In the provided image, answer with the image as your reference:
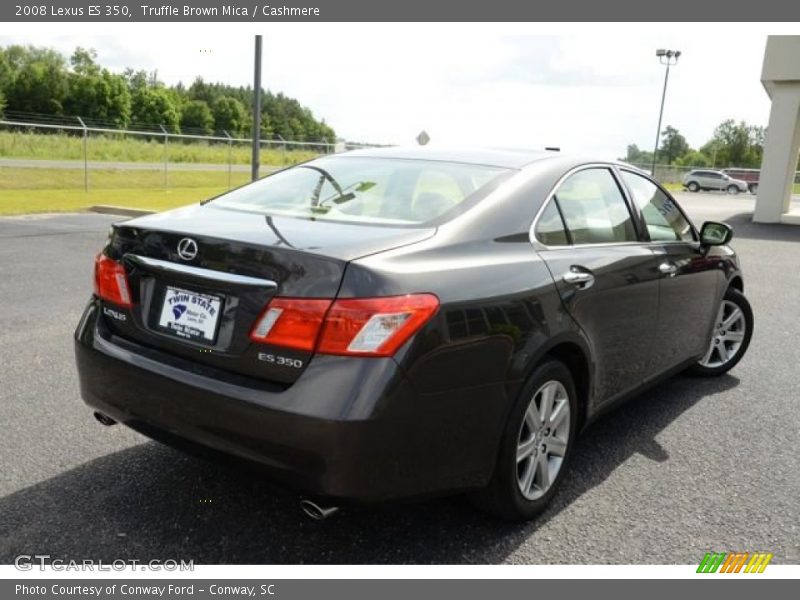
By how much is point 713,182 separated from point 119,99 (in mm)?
51079

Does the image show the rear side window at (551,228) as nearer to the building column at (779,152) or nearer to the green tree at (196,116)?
the building column at (779,152)

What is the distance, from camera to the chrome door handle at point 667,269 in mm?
3910

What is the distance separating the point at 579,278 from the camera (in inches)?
124

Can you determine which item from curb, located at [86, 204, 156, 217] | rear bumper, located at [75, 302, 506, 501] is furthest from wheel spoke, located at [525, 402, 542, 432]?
curb, located at [86, 204, 156, 217]

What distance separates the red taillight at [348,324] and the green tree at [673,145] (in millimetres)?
96209

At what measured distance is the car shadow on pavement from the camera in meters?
2.74

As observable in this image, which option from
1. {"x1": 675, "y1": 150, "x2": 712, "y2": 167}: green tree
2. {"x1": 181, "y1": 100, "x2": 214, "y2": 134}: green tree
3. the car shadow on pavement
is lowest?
the car shadow on pavement

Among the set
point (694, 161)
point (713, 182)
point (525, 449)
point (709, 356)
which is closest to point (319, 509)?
point (525, 449)

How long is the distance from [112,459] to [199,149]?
113ft

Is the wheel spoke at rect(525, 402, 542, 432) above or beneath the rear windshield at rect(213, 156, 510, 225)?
beneath

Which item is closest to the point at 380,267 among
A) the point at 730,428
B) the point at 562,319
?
the point at 562,319

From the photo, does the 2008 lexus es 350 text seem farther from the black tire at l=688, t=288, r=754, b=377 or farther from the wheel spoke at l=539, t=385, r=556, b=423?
the black tire at l=688, t=288, r=754, b=377

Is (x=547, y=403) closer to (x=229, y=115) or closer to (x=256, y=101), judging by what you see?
(x=256, y=101)

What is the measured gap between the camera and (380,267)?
2406mm
